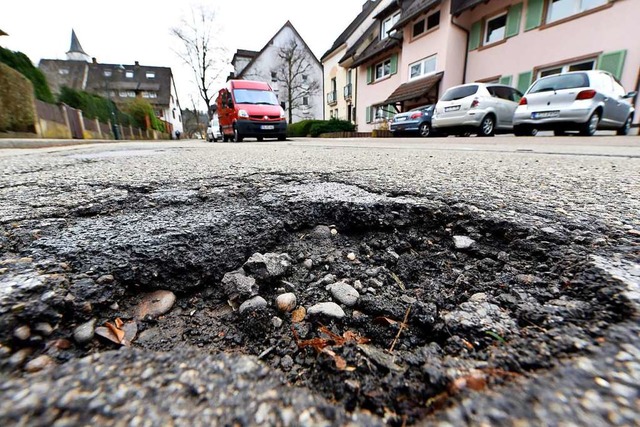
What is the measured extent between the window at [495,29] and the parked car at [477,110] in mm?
4029

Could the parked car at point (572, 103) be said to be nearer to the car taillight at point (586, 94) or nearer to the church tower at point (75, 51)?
the car taillight at point (586, 94)

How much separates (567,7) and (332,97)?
18.8 meters

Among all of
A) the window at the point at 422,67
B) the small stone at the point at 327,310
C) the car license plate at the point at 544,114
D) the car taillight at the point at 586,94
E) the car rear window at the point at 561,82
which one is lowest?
the small stone at the point at 327,310

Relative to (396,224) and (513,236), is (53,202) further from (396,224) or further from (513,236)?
(513,236)

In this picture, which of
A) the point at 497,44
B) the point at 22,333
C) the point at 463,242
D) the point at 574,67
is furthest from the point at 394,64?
the point at 22,333

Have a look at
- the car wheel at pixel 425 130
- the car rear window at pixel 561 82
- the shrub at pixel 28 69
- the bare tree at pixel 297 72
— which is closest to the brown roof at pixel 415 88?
the car wheel at pixel 425 130

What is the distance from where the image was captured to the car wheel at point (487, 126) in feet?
29.3

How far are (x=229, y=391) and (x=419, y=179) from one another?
150cm

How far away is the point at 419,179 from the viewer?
1707 millimetres

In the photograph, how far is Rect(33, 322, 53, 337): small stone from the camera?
0.58 meters

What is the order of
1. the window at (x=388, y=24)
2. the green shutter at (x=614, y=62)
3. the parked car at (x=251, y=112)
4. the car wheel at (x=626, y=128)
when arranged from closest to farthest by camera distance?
1. the car wheel at (x=626, y=128)
2. the green shutter at (x=614, y=62)
3. the parked car at (x=251, y=112)
4. the window at (x=388, y=24)

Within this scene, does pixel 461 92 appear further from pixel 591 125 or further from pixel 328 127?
pixel 328 127

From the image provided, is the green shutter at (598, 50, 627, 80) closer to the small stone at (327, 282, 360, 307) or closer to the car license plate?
the car license plate

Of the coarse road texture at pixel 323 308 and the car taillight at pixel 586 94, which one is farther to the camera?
the car taillight at pixel 586 94
